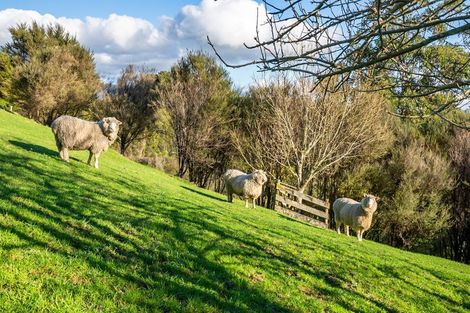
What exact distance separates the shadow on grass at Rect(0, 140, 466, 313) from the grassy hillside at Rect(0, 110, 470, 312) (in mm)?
27

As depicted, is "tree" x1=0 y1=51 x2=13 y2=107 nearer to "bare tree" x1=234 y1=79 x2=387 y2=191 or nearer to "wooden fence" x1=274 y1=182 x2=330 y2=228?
"bare tree" x1=234 y1=79 x2=387 y2=191

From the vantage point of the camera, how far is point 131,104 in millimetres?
47219

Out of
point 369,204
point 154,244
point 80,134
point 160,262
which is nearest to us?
point 160,262

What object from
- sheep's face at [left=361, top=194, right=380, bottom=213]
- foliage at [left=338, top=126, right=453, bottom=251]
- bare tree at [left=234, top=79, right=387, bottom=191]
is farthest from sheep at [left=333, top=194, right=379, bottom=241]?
foliage at [left=338, top=126, right=453, bottom=251]

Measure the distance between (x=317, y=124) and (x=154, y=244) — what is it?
22.4 metres

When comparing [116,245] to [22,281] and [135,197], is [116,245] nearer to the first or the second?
[22,281]

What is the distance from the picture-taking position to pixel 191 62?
1772 inches

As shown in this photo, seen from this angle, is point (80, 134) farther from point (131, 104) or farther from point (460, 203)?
point (131, 104)

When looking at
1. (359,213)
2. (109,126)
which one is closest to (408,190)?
(359,213)

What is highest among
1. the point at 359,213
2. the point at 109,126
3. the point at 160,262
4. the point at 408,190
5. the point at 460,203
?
the point at 460,203

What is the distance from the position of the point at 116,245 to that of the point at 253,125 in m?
31.4

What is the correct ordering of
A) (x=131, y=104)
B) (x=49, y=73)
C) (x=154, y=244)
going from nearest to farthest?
(x=154, y=244) → (x=49, y=73) → (x=131, y=104)

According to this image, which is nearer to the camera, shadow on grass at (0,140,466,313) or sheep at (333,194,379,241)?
shadow on grass at (0,140,466,313)

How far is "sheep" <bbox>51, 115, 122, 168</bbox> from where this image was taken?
14.6m
